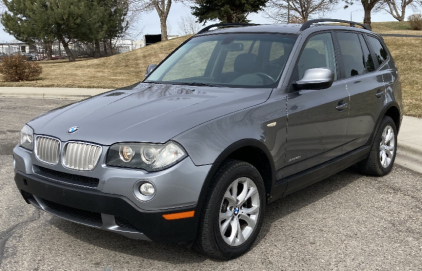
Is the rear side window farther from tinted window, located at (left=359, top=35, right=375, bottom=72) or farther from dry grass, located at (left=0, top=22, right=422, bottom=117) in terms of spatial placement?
dry grass, located at (left=0, top=22, right=422, bottom=117)

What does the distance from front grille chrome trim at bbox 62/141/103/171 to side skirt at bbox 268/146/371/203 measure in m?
1.54

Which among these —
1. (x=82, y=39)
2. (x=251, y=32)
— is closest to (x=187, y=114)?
(x=251, y=32)

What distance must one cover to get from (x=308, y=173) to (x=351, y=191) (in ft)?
4.25

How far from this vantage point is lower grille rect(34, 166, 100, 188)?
349 centimetres

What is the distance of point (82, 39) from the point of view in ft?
152

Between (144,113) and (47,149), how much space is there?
758 mm

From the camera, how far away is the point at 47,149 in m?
3.77

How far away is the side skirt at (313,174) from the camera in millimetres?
4324

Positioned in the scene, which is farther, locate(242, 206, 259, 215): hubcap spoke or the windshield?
the windshield

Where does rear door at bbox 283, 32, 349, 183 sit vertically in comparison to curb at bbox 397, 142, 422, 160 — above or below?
above

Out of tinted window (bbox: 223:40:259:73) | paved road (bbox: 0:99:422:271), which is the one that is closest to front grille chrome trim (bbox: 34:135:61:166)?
paved road (bbox: 0:99:422:271)

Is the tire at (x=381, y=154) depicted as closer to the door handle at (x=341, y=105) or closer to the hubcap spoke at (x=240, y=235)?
the door handle at (x=341, y=105)

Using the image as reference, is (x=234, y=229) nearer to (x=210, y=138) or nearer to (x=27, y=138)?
(x=210, y=138)

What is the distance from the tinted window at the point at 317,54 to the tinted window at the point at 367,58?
29.9 inches
